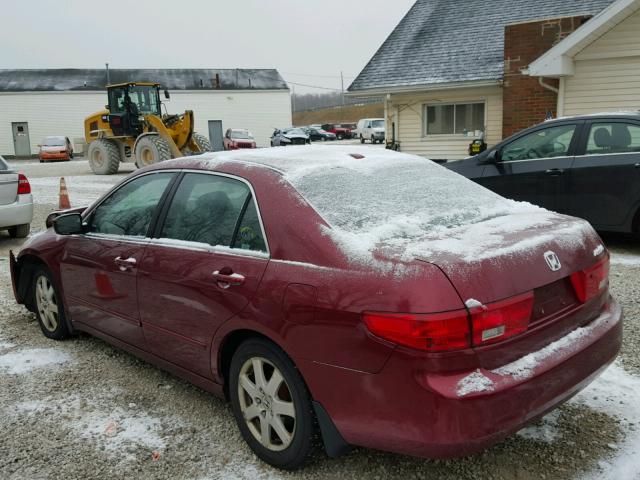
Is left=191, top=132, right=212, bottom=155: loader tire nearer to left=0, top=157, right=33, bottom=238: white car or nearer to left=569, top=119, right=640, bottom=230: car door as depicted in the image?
left=0, top=157, right=33, bottom=238: white car

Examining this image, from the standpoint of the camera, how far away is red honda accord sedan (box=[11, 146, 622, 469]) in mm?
2289

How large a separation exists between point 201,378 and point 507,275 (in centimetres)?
178

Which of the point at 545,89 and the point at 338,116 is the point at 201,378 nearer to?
the point at 545,89

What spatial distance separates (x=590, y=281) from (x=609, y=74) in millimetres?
11299

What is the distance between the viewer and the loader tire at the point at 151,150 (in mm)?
18078

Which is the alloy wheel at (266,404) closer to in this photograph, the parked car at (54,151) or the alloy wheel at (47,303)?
the alloy wheel at (47,303)

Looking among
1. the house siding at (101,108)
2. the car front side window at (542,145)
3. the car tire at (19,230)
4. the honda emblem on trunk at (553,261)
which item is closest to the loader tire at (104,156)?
the car tire at (19,230)

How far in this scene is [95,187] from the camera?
1702 centimetres

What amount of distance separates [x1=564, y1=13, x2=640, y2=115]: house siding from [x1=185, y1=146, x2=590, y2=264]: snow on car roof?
10533mm

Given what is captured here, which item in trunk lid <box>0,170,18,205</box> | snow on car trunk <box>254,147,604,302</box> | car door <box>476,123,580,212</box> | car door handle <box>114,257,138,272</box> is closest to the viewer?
snow on car trunk <box>254,147,604,302</box>

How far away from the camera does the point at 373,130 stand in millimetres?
42219

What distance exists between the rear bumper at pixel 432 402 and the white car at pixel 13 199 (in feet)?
25.2

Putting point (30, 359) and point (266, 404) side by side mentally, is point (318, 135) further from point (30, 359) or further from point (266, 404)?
point (266, 404)

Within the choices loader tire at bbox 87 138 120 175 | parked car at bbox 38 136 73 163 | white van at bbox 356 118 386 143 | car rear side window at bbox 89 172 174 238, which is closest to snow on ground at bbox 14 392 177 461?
car rear side window at bbox 89 172 174 238
